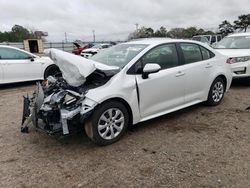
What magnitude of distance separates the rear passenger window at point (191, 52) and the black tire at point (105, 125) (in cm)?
181

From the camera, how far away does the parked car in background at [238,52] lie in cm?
774

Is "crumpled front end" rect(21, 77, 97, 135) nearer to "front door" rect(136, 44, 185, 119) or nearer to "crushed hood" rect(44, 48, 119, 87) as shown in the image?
"crushed hood" rect(44, 48, 119, 87)

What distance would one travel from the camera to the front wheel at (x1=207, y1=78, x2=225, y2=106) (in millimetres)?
5723

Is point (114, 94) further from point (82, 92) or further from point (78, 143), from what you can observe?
point (78, 143)

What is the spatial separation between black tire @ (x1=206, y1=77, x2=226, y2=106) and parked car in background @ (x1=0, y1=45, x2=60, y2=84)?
587cm

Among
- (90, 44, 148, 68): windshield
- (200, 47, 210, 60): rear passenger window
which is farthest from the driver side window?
(200, 47, 210, 60): rear passenger window

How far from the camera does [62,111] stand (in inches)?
146

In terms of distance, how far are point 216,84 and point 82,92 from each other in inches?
127

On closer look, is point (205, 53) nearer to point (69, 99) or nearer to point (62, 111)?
point (69, 99)

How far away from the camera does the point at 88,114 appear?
3.68 m

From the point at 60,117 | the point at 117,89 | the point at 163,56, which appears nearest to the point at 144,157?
the point at 117,89

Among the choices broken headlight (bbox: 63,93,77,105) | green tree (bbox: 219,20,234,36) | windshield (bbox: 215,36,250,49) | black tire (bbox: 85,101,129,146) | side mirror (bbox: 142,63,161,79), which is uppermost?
green tree (bbox: 219,20,234,36)

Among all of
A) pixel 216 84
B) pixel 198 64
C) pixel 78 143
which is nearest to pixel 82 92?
pixel 78 143

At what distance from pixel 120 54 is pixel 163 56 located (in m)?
0.77
